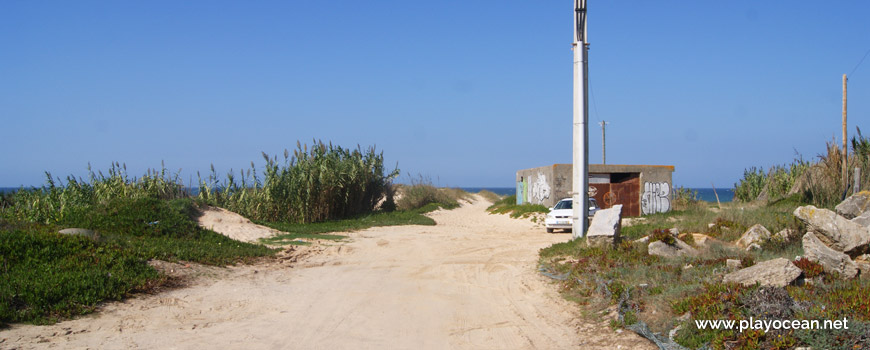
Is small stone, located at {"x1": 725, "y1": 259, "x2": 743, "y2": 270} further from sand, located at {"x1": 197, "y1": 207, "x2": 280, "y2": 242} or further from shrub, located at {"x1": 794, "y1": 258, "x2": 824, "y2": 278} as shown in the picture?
sand, located at {"x1": 197, "y1": 207, "x2": 280, "y2": 242}

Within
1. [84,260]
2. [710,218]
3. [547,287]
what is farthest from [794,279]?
[84,260]

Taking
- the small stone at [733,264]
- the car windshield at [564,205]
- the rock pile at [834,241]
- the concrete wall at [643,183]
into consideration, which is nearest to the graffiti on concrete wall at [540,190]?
the concrete wall at [643,183]

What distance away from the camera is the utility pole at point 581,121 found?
50.5 ft

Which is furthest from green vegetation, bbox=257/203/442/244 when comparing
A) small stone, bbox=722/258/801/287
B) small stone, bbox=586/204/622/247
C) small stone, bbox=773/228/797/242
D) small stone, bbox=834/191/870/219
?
small stone, bbox=834/191/870/219

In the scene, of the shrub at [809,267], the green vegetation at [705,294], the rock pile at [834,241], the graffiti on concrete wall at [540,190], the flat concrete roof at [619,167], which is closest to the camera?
the green vegetation at [705,294]

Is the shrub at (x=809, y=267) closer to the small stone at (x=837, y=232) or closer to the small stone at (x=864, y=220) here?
the small stone at (x=837, y=232)

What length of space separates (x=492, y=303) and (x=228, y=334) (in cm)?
386

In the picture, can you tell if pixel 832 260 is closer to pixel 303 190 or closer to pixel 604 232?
pixel 604 232

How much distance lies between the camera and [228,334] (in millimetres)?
7047

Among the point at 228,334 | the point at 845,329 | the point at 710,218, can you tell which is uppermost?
the point at 710,218

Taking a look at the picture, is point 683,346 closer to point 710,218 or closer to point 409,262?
point 409,262

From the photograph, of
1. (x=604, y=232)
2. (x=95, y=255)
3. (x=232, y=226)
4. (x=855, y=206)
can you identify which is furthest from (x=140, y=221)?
(x=855, y=206)

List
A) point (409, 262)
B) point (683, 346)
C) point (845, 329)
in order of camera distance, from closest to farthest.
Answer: point (845, 329) → point (683, 346) → point (409, 262)

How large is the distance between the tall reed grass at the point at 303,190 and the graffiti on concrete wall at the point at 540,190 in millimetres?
9440
